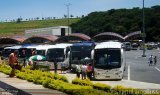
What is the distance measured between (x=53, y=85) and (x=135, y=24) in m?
103

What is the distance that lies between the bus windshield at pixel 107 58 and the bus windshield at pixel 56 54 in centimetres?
975

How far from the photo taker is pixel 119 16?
126 metres

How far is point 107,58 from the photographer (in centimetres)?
3169

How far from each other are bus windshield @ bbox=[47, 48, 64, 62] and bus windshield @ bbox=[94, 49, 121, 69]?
9.75m

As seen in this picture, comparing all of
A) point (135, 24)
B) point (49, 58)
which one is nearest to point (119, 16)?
point (135, 24)

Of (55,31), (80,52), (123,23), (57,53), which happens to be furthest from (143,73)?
(123,23)

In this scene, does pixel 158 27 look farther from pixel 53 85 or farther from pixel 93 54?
pixel 53 85

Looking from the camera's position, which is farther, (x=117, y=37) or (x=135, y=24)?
(x=135, y=24)

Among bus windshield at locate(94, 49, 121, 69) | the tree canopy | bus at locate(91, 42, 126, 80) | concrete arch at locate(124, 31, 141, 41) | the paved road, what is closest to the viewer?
bus at locate(91, 42, 126, 80)

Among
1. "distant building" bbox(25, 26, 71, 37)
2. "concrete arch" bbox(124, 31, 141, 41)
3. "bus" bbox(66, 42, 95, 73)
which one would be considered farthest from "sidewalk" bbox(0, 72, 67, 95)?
"distant building" bbox(25, 26, 71, 37)

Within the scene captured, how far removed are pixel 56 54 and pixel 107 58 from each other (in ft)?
37.1

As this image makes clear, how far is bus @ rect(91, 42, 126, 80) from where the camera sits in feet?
101

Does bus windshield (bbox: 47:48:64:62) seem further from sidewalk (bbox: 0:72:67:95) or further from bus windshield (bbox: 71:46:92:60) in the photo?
sidewalk (bbox: 0:72:67:95)

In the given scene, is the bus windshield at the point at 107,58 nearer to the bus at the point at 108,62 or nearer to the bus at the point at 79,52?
the bus at the point at 108,62
